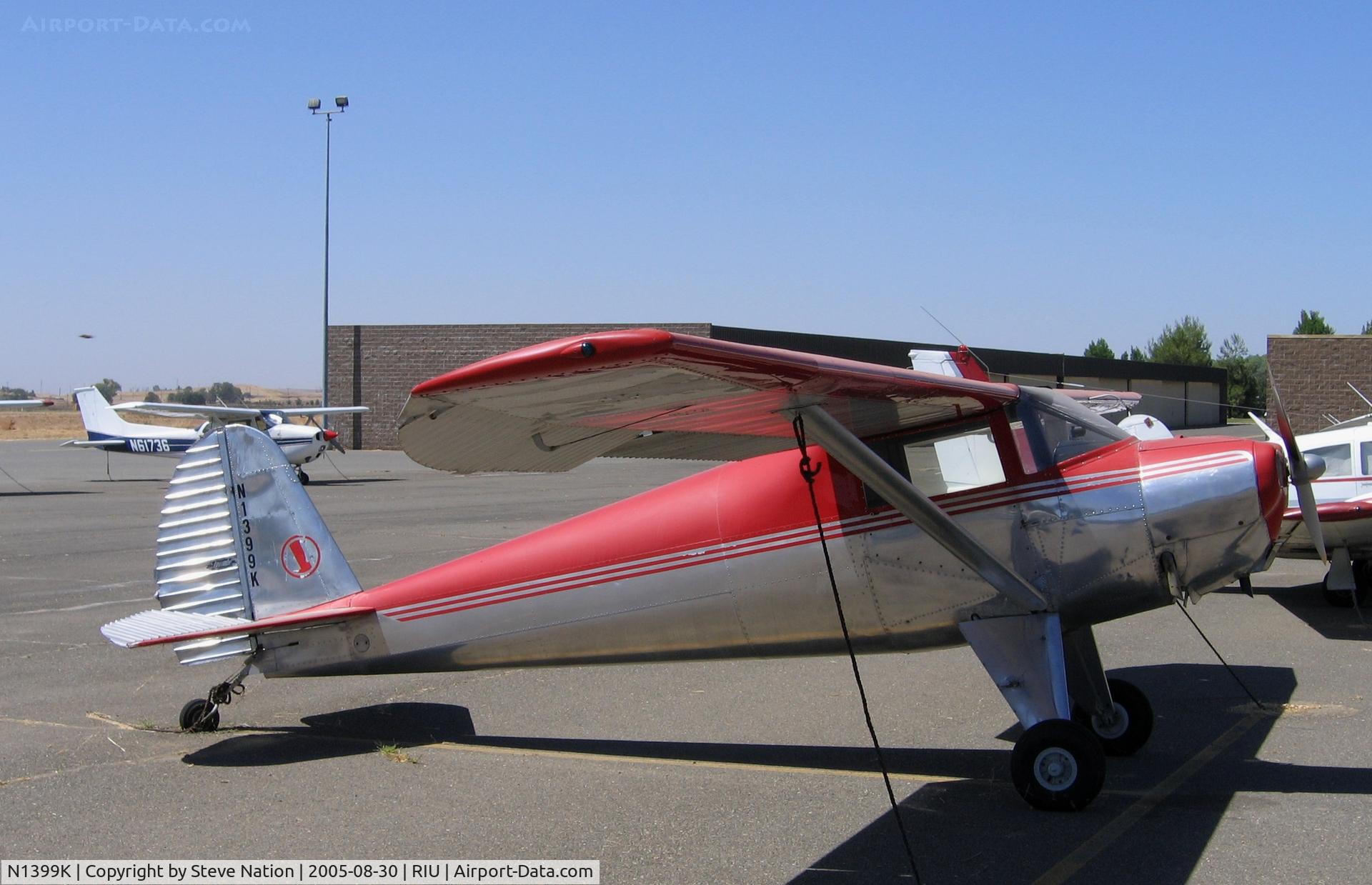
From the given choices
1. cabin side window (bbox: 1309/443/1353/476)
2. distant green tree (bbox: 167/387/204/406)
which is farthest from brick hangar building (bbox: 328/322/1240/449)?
distant green tree (bbox: 167/387/204/406)

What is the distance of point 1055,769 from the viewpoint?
535 centimetres

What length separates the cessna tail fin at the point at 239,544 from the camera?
7027 mm

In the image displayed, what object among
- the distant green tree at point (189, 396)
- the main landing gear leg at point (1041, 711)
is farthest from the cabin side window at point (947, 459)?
the distant green tree at point (189, 396)

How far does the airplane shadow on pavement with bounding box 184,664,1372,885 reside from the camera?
473 cm

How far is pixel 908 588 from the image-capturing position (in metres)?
5.91

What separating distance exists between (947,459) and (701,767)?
87.1 inches

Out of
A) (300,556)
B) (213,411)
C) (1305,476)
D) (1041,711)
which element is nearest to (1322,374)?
(1305,476)

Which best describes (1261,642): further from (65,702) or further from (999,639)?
(65,702)

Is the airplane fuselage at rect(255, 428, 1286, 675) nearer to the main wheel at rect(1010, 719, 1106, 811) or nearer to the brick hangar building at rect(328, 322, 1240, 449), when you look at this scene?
the main wheel at rect(1010, 719, 1106, 811)

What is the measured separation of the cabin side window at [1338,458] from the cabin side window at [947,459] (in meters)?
7.71

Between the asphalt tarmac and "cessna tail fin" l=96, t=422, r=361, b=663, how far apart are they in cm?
82

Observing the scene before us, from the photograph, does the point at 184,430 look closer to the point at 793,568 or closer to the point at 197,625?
→ the point at 197,625

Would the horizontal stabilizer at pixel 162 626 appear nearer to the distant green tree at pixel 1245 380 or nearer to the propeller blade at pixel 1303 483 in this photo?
the propeller blade at pixel 1303 483

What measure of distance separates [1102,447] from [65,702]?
23.2 feet
